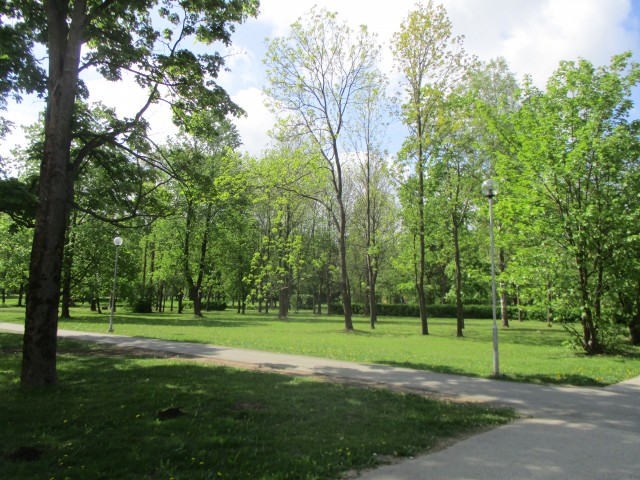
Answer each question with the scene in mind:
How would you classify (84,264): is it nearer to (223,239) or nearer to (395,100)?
(223,239)

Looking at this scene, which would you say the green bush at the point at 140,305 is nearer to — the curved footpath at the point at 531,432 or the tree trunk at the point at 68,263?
the tree trunk at the point at 68,263

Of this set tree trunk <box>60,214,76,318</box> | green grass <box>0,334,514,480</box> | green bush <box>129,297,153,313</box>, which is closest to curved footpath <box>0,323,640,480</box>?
green grass <box>0,334,514,480</box>

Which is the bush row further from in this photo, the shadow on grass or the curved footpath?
the curved footpath

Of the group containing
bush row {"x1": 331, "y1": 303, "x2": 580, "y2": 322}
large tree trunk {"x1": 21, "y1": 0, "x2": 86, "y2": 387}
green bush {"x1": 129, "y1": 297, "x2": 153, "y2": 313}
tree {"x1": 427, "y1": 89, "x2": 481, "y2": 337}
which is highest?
tree {"x1": 427, "y1": 89, "x2": 481, "y2": 337}

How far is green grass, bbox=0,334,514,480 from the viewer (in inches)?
169

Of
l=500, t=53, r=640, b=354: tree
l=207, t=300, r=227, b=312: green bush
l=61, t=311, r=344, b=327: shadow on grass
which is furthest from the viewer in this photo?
l=207, t=300, r=227, b=312: green bush

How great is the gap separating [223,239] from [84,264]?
1236cm

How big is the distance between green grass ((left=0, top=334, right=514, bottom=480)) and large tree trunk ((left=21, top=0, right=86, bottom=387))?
2.11 ft

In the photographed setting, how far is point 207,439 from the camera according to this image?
505 cm

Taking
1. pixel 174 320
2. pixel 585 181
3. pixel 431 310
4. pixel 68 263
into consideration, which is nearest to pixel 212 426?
pixel 585 181

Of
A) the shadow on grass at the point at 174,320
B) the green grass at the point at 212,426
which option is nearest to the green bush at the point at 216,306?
the shadow on grass at the point at 174,320

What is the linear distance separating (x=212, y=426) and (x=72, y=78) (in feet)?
23.0

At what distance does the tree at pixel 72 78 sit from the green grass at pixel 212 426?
1441 mm

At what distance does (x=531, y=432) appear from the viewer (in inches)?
227
